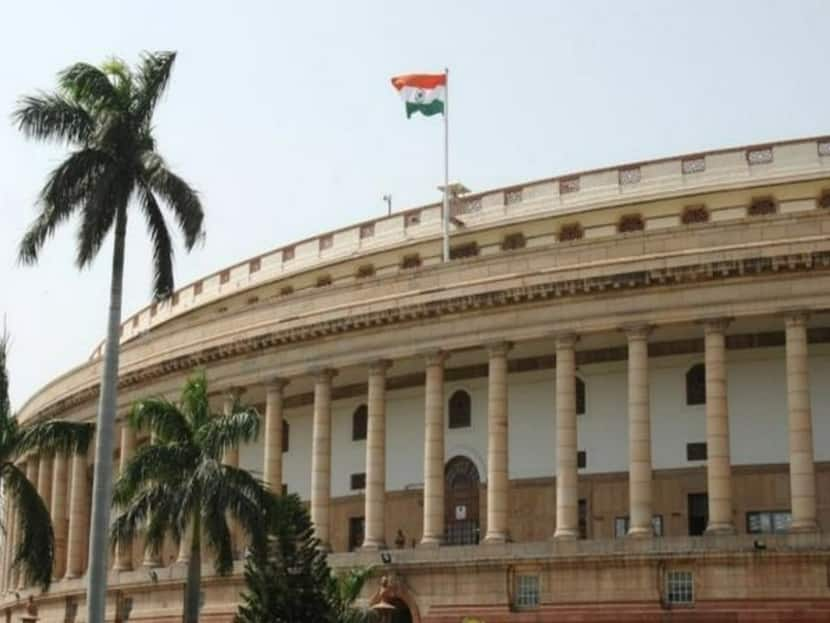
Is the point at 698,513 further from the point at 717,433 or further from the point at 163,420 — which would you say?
the point at 163,420

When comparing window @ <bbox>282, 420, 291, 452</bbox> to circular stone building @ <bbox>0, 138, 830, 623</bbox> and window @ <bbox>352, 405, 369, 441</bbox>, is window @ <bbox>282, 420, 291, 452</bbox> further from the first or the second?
window @ <bbox>352, 405, 369, 441</bbox>

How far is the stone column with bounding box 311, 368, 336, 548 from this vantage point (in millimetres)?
61250

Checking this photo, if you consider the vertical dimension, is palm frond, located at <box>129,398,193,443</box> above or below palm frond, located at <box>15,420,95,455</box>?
above

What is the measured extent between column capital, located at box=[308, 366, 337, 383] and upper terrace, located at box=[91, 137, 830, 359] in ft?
29.2

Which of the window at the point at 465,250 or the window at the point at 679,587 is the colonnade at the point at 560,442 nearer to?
the window at the point at 679,587

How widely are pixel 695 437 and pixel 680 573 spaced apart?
784cm

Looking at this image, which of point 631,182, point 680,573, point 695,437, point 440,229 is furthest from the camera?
point 440,229

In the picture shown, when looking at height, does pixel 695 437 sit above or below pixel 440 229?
below

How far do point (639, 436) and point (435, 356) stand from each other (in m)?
9.33

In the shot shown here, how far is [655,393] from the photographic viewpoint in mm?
57812

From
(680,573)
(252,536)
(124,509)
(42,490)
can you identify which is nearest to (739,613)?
(680,573)

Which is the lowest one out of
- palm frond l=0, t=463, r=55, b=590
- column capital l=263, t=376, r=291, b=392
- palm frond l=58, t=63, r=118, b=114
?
palm frond l=0, t=463, r=55, b=590

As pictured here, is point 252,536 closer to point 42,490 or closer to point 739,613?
point 739,613

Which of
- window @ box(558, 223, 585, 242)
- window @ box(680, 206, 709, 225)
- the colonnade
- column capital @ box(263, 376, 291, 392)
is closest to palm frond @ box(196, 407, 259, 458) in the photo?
the colonnade
